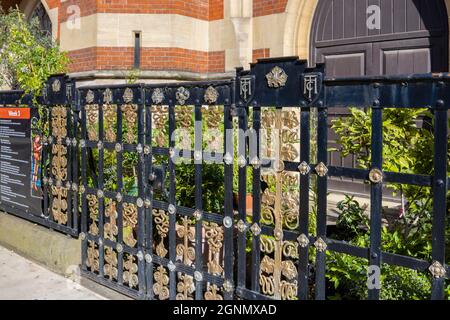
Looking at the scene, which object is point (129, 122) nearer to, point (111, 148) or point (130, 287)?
point (111, 148)

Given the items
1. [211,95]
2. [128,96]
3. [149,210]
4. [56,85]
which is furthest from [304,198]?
[56,85]

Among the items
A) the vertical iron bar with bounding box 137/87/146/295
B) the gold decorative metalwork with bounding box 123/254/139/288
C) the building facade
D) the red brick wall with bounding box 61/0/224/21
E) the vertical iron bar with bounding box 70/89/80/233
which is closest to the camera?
the vertical iron bar with bounding box 137/87/146/295

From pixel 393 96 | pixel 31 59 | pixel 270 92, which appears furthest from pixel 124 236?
pixel 393 96

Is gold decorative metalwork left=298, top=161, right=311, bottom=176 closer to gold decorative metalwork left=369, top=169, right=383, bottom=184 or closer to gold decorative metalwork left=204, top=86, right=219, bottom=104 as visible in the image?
gold decorative metalwork left=369, top=169, right=383, bottom=184

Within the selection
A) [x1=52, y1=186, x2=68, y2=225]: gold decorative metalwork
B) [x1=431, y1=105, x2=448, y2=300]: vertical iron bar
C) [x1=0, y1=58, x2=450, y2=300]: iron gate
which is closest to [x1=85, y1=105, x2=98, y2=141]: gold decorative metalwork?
[x1=0, y1=58, x2=450, y2=300]: iron gate

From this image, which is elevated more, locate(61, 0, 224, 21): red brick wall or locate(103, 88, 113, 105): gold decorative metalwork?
locate(61, 0, 224, 21): red brick wall

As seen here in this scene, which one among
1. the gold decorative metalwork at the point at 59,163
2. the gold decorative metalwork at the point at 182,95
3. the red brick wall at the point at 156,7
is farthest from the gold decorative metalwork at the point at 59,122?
the red brick wall at the point at 156,7

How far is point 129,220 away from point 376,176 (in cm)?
229

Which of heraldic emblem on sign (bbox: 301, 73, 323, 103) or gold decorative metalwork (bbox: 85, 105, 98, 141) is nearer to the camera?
heraldic emblem on sign (bbox: 301, 73, 323, 103)

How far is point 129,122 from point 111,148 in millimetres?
357

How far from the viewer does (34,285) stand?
472 cm

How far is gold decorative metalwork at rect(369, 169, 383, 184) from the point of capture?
274 centimetres

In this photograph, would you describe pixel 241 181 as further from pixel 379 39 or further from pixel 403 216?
pixel 379 39

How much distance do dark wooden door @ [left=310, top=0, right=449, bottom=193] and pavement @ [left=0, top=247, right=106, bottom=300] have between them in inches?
180
